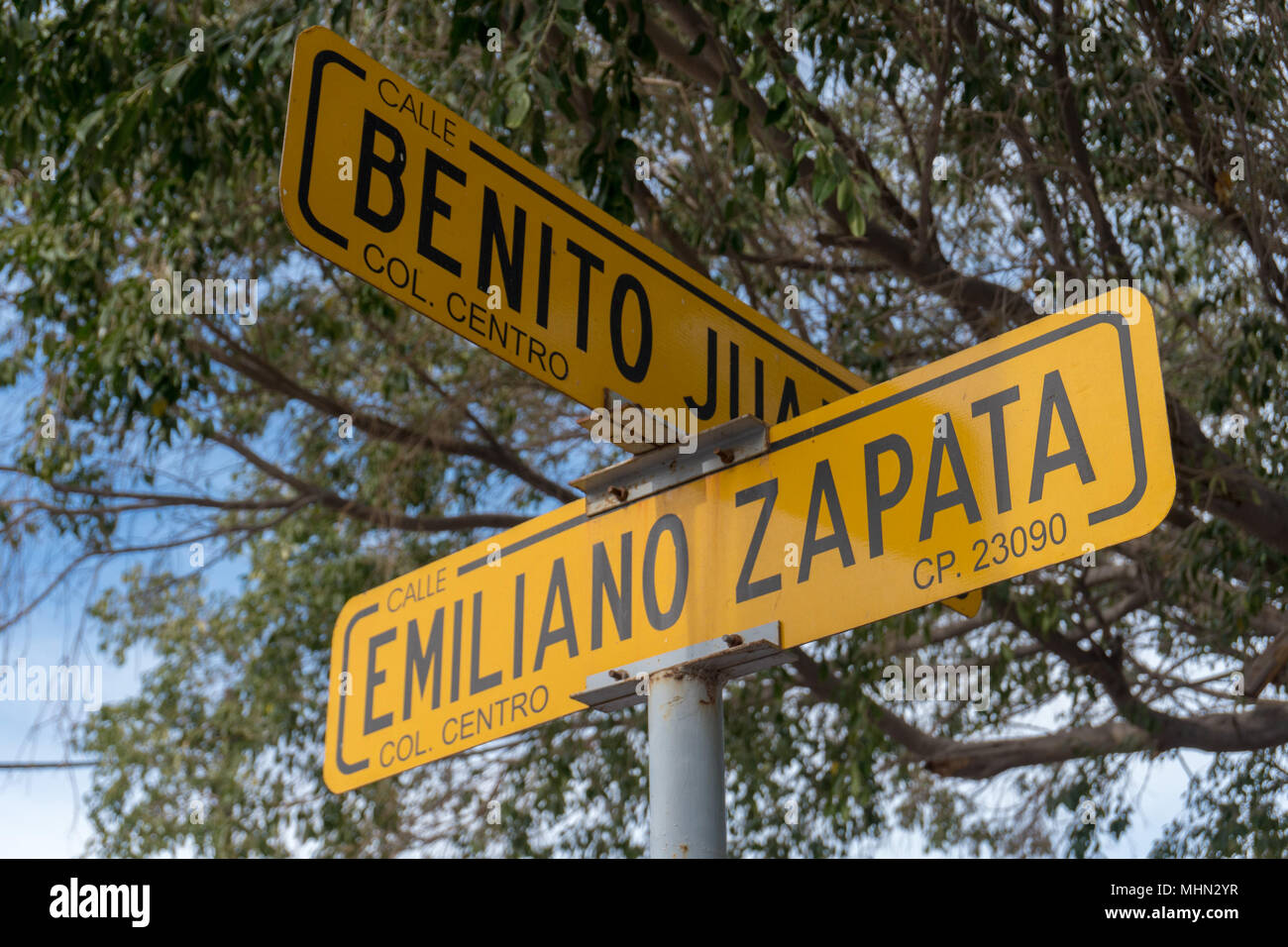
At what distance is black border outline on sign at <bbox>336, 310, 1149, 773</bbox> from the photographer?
1.91 m

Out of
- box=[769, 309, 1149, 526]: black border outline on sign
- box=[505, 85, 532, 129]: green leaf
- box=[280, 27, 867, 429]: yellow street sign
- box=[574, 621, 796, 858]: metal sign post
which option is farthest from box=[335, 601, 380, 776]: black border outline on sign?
box=[505, 85, 532, 129]: green leaf

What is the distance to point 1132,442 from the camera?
6.33ft

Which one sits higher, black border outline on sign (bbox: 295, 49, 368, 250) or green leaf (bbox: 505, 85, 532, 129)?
green leaf (bbox: 505, 85, 532, 129)

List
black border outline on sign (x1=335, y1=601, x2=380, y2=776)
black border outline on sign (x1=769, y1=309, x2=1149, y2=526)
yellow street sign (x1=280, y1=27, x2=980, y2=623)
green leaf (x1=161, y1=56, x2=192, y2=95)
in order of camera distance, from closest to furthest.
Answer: black border outline on sign (x1=769, y1=309, x2=1149, y2=526)
yellow street sign (x1=280, y1=27, x2=980, y2=623)
black border outline on sign (x1=335, y1=601, x2=380, y2=776)
green leaf (x1=161, y1=56, x2=192, y2=95)

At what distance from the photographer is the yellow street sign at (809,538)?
6.46 feet

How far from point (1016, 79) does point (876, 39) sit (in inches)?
26.9

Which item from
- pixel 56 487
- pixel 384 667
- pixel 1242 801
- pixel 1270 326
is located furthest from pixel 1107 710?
pixel 384 667

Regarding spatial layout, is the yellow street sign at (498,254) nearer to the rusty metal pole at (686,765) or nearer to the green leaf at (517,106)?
the rusty metal pole at (686,765)

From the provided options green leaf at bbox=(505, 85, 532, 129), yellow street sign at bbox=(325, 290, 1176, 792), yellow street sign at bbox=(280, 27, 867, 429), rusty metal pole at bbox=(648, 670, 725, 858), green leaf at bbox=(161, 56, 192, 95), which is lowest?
rusty metal pole at bbox=(648, 670, 725, 858)

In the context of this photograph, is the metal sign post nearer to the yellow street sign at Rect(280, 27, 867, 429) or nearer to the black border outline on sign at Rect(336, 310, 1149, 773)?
the black border outline on sign at Rect(336, 310, 1149, 773)

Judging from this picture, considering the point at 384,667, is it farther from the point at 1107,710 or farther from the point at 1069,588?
the point at 1107,710

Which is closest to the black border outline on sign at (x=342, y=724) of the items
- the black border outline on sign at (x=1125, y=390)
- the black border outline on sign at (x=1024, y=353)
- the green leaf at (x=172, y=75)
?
the black border outline on sign at (x=1024, y=353)

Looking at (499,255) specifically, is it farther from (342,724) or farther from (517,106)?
(517,106)

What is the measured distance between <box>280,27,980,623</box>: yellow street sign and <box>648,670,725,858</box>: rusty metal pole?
46 centimetres
